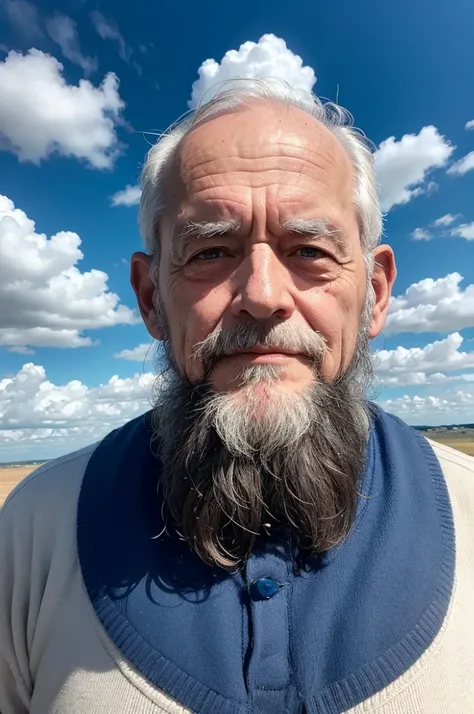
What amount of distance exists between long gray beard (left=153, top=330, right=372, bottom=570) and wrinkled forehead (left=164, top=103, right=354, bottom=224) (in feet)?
2.27

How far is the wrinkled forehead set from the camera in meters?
1.81

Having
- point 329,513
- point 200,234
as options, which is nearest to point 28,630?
point 329,513

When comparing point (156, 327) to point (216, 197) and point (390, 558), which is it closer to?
point (216, 197)

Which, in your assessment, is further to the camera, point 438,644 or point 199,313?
point 199,313

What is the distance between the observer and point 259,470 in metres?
1.69

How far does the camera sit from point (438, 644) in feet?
4.58

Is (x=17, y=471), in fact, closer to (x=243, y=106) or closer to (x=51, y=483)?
(x=51, y=483)

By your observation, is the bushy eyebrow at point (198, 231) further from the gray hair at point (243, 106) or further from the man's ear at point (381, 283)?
the man's ear at point (381, 283)

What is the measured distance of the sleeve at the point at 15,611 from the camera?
1.67 metres

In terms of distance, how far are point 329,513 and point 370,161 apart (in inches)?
65.2

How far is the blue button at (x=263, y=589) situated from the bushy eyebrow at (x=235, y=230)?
116 centimetres

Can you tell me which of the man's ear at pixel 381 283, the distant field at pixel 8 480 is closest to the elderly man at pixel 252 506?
the man's ear at pixel 381 283

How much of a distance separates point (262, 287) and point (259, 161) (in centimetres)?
55

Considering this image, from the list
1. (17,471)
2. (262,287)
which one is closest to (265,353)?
(262,287)
